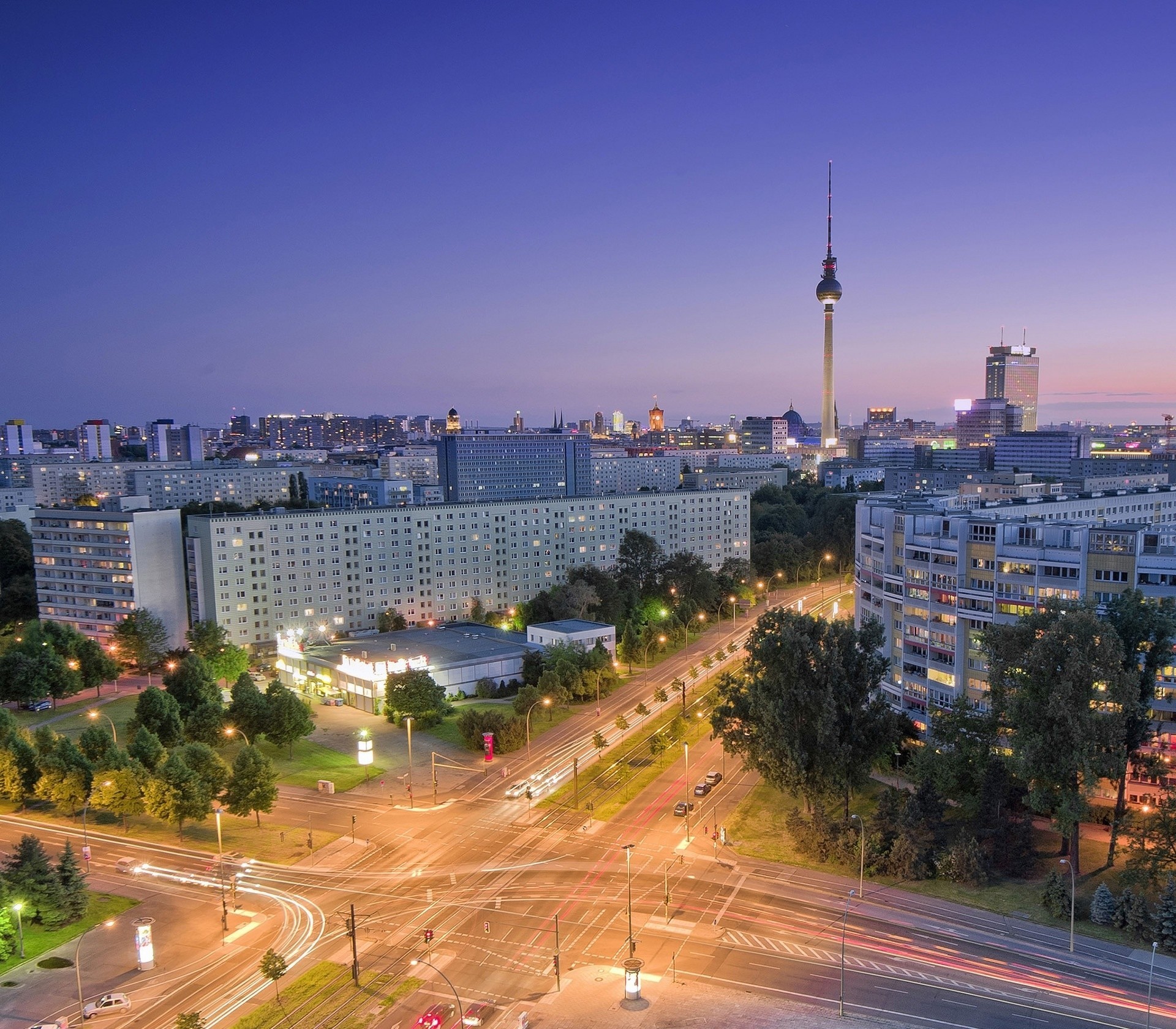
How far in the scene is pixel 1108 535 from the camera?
5716cm

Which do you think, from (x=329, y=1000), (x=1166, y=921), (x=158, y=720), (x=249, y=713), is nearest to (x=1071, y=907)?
(x=1166, y=921)

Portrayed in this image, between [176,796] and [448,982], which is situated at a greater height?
[176,796]

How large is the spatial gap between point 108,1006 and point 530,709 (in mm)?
42451

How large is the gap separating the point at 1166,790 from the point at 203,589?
91.9m

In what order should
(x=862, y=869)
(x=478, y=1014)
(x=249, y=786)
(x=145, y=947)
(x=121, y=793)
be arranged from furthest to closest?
(x=249, y=786) → (x=121, y=793) → (x=862, y=869) → (x=145, y=947) → (x=478, y=1014)

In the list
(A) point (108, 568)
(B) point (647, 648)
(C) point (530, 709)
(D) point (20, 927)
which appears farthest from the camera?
(A) point (108, 568)

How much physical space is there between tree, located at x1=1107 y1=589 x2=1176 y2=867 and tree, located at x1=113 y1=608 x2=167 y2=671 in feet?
291

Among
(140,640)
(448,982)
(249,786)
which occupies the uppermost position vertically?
(140,640)

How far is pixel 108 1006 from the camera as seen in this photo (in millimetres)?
36000

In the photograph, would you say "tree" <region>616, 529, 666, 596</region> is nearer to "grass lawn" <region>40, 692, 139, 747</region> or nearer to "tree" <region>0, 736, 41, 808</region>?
"grass lawn" <region>40, 692, 139, 747</region>

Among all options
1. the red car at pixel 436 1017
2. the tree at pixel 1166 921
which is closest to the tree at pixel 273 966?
the red car at pixel 436 1017

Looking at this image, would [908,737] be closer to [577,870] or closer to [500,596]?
[577,870]

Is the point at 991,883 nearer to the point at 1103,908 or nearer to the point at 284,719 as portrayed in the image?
the point at 1103,908

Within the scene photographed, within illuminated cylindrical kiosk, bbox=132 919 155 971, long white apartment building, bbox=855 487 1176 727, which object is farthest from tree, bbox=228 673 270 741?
long white apartment building, bbox=855 487 1176 727
